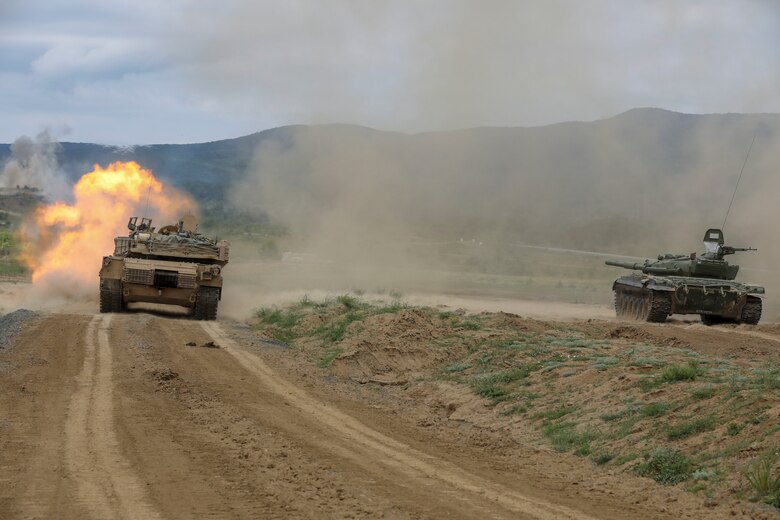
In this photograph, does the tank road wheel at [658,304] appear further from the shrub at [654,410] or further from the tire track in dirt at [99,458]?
the tire track in dirt at [99,458]

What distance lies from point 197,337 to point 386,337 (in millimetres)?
4655

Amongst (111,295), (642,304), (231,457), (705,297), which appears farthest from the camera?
(642,304)

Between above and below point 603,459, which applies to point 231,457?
below

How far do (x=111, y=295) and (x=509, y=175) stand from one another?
3783 inches

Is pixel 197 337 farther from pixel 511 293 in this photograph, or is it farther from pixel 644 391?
pixel 511 293

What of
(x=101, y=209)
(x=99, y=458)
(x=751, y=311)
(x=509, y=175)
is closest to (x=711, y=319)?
(x=751, y=311)

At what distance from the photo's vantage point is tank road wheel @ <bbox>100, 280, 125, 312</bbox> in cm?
2784

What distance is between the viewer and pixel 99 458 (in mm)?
9961

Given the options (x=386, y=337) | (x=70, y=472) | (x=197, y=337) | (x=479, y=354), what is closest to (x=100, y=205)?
(x=197, y=337)

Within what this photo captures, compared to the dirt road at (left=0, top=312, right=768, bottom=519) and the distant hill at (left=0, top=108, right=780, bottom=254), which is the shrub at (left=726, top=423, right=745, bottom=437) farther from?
the distant hill at (left=0, top=108, right=780, bottom=254)

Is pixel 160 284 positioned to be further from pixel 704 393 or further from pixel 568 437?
pixel 704 393

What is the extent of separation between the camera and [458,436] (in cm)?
1298

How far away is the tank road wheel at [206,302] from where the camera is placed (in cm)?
→ 2773

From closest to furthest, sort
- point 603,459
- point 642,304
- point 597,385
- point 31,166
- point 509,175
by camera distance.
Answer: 1. point 603,459
2. point 597,385
3. point 642,304
4. point 31,166
5. point 509,175
